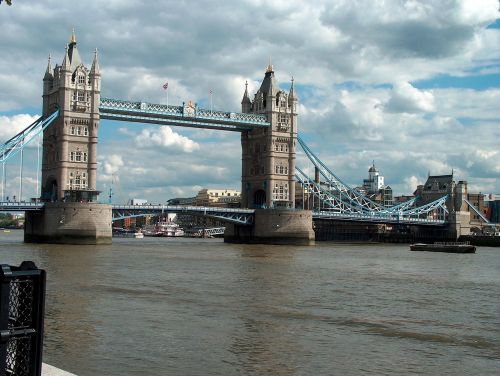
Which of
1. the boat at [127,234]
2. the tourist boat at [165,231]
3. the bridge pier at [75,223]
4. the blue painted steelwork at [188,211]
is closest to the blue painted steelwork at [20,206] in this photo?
the bridge pier at [75,223]

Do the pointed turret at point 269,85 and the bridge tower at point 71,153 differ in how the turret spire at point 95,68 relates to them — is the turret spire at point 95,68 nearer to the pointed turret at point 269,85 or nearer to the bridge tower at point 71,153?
the bridge tower at point 71,153

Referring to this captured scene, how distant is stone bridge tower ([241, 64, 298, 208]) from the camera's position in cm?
9112

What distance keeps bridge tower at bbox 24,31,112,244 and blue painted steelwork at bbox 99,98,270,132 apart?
7.29ft

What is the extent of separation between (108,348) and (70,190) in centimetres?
5940

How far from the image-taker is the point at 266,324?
19.9 m

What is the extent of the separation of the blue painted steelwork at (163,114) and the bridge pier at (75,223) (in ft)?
41.8

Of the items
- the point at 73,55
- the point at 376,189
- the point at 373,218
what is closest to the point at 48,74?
the point at 73,55

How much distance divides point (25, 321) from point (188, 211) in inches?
2895

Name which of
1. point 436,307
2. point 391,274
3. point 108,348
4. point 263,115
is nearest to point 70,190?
point 263,115

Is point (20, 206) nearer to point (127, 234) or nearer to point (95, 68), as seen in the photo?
point (95, 68)

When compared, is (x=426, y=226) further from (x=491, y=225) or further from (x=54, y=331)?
(x=54, y=331)

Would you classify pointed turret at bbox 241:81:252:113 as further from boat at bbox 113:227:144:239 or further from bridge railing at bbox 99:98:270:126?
boat at bbox 113:227:144:239

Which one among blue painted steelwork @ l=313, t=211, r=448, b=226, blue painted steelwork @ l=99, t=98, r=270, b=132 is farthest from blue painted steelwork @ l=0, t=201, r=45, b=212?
blue painted steelwork @ l=313, t=211, r=448, b=226

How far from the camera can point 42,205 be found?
70562 mm
